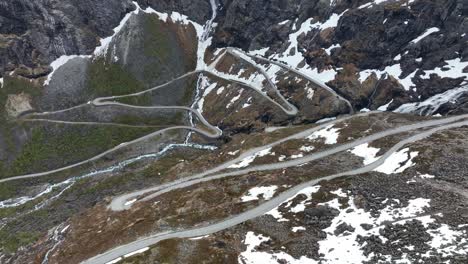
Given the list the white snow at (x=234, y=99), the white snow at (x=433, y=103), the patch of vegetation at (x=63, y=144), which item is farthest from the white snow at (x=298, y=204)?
the patch of vegetation at (x=63, y=144)

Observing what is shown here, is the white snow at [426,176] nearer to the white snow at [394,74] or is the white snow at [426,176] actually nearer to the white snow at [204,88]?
the white snow at [394,74]

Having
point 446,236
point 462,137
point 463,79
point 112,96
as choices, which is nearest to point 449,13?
point 463,79

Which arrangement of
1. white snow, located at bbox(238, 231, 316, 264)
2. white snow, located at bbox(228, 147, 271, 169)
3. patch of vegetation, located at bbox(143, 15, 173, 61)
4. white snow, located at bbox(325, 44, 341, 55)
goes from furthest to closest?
1. patch of vegetation, located at bbox(143, 15, 173, 61)
2. white snow, located at bbox(325, 44, 341, 55)
3. white snow, located at bbox(228, 147, 271, 169)
4. white snow, located at bbox(238, 231, 316, 264)

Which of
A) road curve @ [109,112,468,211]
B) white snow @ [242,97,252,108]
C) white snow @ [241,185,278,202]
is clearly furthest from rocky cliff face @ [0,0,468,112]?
white snow @ [241,185,278,202]

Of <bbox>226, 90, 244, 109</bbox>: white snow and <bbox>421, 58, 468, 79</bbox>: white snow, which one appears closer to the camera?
<bbox>421, 58, 468, 79</bbox>: white snow

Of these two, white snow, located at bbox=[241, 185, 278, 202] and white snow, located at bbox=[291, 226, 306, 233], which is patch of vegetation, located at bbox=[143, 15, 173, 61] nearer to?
white snow, located at bbox=[241, 185, 278, 202]

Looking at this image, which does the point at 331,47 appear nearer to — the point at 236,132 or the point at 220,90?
the point at 220,90
